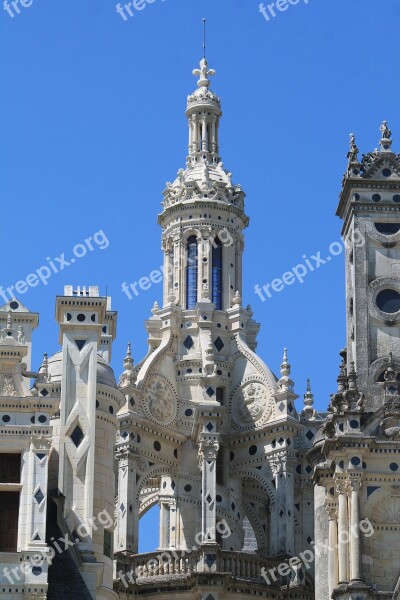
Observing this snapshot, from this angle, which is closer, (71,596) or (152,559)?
(71,596)

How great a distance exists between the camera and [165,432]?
8906 cm

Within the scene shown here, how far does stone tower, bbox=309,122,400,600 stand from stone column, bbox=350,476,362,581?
3cm

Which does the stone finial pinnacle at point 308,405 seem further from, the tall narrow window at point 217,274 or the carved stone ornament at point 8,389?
the carved stone ornament at point 8,389

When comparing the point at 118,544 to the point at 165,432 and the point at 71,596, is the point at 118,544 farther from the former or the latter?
the point at 71,596

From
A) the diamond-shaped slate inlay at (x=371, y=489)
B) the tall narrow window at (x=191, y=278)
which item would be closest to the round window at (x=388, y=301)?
the diamond-shaped slate inlay at (x=371, y=489)

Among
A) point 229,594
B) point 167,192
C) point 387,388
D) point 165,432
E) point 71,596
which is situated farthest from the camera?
point 167,192

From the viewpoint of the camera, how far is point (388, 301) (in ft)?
253

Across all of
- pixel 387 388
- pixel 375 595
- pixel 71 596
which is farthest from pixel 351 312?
pixel 71 596

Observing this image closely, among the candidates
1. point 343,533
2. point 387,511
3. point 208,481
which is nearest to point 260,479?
point 208,481

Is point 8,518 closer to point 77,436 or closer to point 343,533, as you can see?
point 77,436

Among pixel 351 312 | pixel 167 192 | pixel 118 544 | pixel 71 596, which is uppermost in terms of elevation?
pixel 167 192

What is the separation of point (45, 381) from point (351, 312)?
1404 cm

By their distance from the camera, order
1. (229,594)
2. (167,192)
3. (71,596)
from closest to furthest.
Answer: (71,596) → (229,594) → (167,192)

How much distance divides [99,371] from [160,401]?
623 inches
